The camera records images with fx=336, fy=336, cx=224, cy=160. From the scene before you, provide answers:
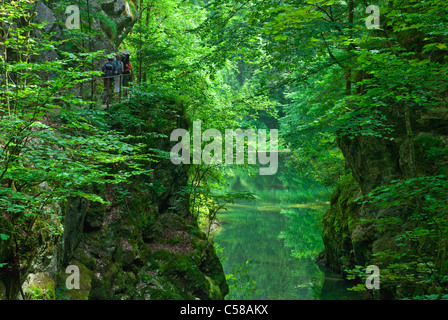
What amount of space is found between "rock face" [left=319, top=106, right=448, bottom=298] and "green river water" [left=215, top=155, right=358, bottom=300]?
1.79 meters

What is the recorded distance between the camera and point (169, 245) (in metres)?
11.0

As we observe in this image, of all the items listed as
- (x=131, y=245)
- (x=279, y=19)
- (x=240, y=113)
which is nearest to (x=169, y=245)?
(x=131, y=245)

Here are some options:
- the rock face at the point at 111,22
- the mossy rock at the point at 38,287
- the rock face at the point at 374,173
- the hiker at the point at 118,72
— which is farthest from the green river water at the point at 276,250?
the rock face at the point at 111,22

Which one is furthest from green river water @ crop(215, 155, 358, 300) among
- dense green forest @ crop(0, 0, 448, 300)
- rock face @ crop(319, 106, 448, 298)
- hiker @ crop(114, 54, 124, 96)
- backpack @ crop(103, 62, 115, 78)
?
backpack @ crop(103, 62, 115, 78)

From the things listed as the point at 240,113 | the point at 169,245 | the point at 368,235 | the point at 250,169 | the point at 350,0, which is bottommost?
the point at 169,245

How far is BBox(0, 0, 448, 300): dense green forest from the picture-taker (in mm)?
4336

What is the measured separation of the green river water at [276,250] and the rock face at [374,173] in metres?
1.79

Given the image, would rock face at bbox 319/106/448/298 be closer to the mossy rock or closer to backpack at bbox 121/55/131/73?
the mossy rock

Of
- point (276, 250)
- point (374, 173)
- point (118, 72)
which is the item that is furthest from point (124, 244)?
point (276, 250)

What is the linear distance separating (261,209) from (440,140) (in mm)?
16221

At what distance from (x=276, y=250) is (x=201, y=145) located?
6.74 meters

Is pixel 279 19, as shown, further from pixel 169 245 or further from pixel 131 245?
A: pixel 169 245

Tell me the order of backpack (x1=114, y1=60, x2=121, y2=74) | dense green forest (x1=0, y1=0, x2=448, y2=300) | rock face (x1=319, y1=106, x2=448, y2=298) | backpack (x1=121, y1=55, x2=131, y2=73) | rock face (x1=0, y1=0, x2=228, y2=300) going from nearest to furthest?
dense green forest (x1=0, y1=0, x2=448, y2=300) → rock face (x1=0, y1=0, x2=228, y2=300) → rock face (x1=319, y1=106, x2=448, y2=298) → backpack (x1=114, y1=60, x2=121, y2=74) → backpack (x1=121, y1=55, x2=131, y2=73)

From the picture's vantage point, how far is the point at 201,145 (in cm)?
1393
